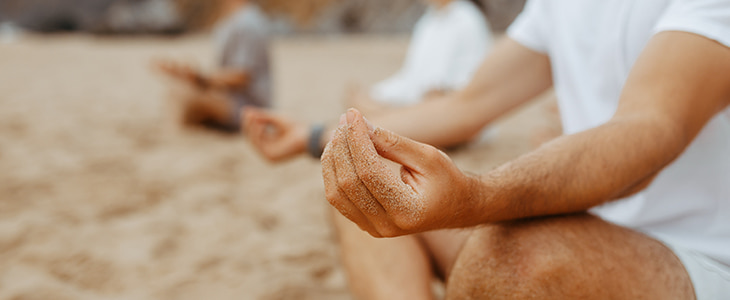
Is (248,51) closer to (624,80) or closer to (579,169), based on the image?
(624,80)

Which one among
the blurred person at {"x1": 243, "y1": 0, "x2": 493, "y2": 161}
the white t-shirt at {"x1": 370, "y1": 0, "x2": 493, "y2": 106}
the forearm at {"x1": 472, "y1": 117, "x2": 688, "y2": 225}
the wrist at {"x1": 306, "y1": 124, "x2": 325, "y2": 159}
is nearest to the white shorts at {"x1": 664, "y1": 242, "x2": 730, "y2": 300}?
the forearm at {"x1": 472, "y1": 117, "x2": 688, "y2": 225}

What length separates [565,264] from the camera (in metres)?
0.91

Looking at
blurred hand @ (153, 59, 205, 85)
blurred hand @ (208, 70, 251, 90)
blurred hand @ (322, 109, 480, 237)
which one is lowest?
blurred hand @ (322, 109, 480, 237)

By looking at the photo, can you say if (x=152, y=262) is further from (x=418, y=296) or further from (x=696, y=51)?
(x=696, y=51)

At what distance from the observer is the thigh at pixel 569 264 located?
91cm

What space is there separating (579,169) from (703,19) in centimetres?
36

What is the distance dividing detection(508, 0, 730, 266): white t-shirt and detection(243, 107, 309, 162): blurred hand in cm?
83

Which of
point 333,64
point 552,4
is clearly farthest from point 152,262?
point 333,64

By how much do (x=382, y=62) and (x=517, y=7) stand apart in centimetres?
779

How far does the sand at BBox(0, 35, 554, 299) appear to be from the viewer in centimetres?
168

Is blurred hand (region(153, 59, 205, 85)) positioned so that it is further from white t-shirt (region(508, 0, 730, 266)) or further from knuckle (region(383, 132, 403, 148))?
knuckle (region(383, 132, 403, 148))

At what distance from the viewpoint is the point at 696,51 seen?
3.06 ft

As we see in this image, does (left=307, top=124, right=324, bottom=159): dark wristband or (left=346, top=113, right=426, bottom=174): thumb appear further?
(left=307, top=124, right=324, bottom=159): dark wristband

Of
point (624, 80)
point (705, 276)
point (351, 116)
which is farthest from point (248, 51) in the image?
point (705, 276)
